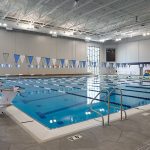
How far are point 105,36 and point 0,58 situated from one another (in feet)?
44.4

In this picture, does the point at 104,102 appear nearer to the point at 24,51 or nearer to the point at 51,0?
the point at 51,0

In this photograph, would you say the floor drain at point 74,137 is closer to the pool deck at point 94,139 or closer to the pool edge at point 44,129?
the pool deck at point 94,139

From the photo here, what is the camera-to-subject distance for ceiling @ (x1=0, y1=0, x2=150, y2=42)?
476 inches

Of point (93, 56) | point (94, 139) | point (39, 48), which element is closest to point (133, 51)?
point (93, 56)

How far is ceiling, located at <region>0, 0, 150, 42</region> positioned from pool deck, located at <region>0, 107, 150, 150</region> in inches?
396

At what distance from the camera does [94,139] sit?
8.07ft

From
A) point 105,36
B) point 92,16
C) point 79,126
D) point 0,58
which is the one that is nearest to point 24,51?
point 0,58

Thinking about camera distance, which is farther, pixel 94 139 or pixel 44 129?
pixel 44 129

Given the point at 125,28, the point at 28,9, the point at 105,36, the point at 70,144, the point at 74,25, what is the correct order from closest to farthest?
the point at 70,144
the point at 28,9
the point at 74,25
the point at 125,28
the point at 105,36

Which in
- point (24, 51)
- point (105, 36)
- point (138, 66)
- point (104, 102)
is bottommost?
point (104, 102)

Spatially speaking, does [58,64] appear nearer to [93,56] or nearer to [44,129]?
[93,56]

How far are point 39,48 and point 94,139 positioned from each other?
1965cm

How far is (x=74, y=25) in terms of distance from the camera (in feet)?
57.8

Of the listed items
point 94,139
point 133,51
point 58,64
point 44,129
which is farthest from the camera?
point 133,51
